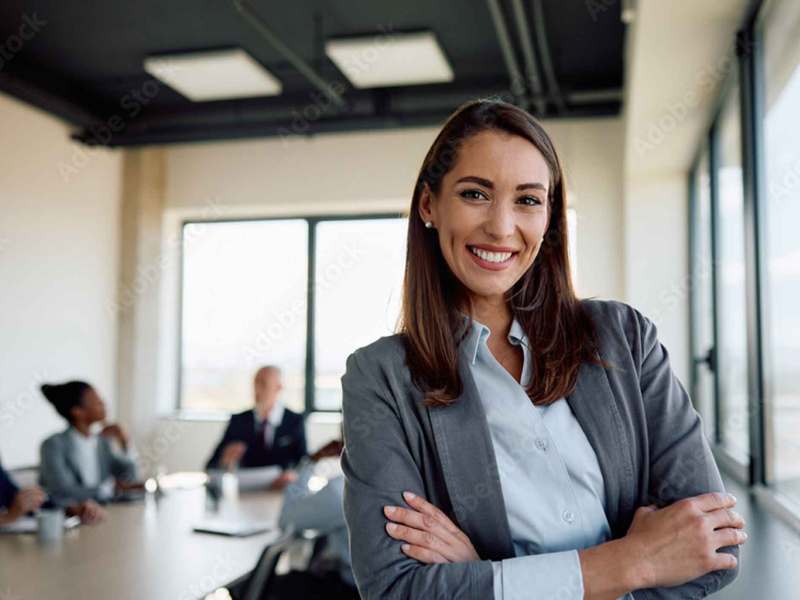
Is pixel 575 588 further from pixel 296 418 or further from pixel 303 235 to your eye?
pixel 303 235

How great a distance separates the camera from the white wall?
20.4 ft

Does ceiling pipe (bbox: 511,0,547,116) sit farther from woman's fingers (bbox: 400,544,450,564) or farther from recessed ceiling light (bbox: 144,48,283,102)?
woman's fingers (bbox: 400,544,450,564)

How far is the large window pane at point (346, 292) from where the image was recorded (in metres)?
7.60

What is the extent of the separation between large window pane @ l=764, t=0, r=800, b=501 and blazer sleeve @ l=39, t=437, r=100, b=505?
3302 mm

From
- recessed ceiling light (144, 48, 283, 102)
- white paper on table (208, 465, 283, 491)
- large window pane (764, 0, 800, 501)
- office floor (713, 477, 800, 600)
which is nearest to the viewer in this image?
office floor (713, 477, 800, 600)

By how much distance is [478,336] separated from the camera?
4.39 ft

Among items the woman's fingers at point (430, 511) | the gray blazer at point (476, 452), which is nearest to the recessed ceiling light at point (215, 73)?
the gray blazer at point (476, 452)

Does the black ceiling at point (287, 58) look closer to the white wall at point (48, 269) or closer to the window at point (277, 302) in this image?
the white wall at point (48, 269)

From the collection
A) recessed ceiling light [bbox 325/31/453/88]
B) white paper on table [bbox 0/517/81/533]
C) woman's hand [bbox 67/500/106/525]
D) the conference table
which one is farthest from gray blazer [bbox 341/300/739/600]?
recessed ceiling light [bbox 325/31/453/88]

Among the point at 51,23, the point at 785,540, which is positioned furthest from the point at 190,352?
the point at 785,540

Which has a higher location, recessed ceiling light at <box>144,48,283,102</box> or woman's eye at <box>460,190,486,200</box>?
recessed ceiling light at <box>144,48,283,102</box>

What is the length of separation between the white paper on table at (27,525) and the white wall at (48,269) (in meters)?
2.99

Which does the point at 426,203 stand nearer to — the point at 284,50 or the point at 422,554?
the point at 422,554

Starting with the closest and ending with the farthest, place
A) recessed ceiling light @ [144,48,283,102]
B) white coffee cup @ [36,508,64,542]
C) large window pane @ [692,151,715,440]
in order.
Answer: white coffee cup @ [36,508,64,542] → large window pane @ [692,151,715,440] → recessed ceiling light @ [144,48,283,102]
